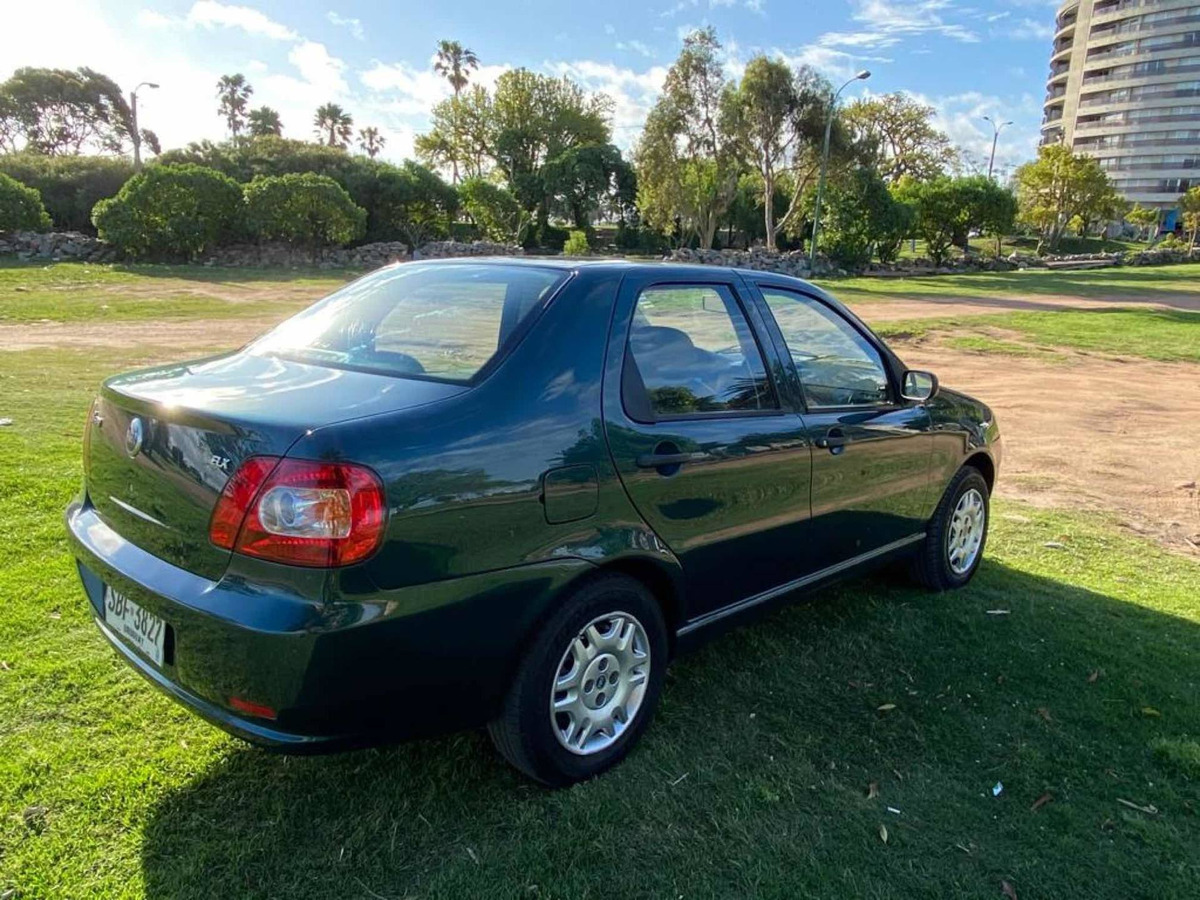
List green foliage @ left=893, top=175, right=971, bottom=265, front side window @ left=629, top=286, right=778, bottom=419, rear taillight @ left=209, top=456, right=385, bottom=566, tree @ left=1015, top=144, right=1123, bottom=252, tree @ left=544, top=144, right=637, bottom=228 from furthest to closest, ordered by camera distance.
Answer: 1. tree @ left=1015, top=144, right=1123, bottom=252
2. tree @ left=544, top=144, right=637, bottom=228
3. green foliage @ left=893, top=175, right=971, bottom=265
4. front side window @ left=629, top=286, right=778, bottom=419
5. rear taillight @ left=209, top=456, right=385, bottom=566

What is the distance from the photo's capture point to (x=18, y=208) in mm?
27453

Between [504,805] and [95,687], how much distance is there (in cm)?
166

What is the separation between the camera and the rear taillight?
79.0 inches

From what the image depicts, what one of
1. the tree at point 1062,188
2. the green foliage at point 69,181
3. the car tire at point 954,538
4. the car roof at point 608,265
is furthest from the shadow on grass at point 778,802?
the tree at point 1062,188

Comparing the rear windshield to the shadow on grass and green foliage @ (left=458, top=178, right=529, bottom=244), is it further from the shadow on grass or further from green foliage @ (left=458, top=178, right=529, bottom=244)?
green foliage @ (left=458, top=178, right=529, bottom=244)

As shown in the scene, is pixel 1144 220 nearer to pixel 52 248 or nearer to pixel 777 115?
pixel 777 115

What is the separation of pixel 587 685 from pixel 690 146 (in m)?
36.2

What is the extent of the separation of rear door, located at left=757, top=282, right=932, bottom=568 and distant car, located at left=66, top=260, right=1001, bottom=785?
2 centimetres

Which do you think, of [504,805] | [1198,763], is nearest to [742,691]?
[504,805]

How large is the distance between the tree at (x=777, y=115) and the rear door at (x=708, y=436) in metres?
33.5

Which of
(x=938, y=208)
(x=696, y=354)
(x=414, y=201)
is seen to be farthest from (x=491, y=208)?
(x=696, y=354)

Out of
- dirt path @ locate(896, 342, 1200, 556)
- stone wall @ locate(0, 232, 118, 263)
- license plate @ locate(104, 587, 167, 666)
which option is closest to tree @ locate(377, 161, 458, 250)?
stone wall @ locate(0, 232, 118, 263)

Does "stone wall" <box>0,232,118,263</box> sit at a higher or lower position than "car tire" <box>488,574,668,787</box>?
higher

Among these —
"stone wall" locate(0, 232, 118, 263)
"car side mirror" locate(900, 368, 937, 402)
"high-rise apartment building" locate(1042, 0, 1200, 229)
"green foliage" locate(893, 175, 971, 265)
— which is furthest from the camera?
"high-rise apartment building" locate(1042, 0, 1200, 229)
